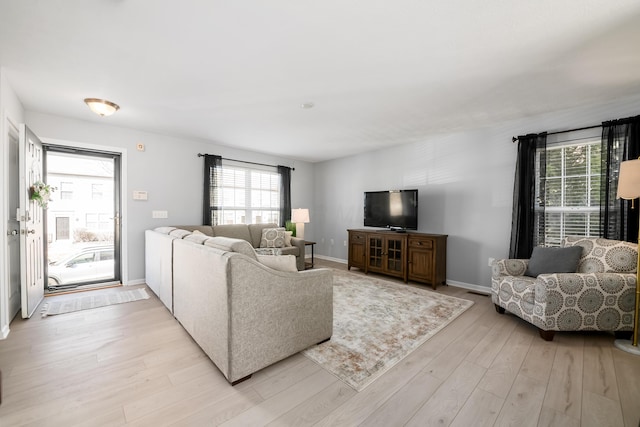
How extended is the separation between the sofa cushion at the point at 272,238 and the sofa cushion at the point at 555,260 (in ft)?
12.1

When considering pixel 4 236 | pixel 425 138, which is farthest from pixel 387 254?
pixel 4 236

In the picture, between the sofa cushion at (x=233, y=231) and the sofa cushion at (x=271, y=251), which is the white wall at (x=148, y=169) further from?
the sofa cushion at (x=271, y=251)

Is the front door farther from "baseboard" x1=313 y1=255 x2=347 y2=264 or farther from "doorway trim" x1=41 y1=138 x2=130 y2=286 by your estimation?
"baseboard" x1=313 y1=255 x2=347 y2=264

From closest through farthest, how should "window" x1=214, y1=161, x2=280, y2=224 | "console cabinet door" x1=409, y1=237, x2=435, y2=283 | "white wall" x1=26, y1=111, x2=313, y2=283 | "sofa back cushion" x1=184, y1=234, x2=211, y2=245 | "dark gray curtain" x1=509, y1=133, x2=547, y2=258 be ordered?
"sofa back cushion" x1=184, y1=234, x2=211, y2=245, "dark gray curtain" x1=509, y1=133, x2=547, y2=258, "white wall" x1=26, y1=111, x2=313, y2=283, "console cabinet door" x1=409, y1=237, x2=435, y2=283, "window" x1=214, y1=161, x2=280, y2=224

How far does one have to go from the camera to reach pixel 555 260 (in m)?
2.98

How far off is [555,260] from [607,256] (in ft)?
1.37

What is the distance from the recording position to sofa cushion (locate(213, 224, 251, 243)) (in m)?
4.79

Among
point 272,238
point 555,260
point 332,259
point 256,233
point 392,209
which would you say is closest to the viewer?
point 555,260

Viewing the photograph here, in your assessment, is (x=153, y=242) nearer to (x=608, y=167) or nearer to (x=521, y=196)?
(x=521, y=196)

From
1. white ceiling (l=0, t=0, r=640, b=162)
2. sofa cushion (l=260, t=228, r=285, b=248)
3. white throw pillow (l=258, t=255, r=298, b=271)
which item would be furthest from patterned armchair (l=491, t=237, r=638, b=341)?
sofa cushion (l=260, t=228, r=285, b=248)

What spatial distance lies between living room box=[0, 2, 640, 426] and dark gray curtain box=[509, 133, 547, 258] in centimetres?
17

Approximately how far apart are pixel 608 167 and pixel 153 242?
17.9ft

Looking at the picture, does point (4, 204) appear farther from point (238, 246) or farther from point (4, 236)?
point (238, 246)

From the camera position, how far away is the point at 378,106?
10.9 ft
